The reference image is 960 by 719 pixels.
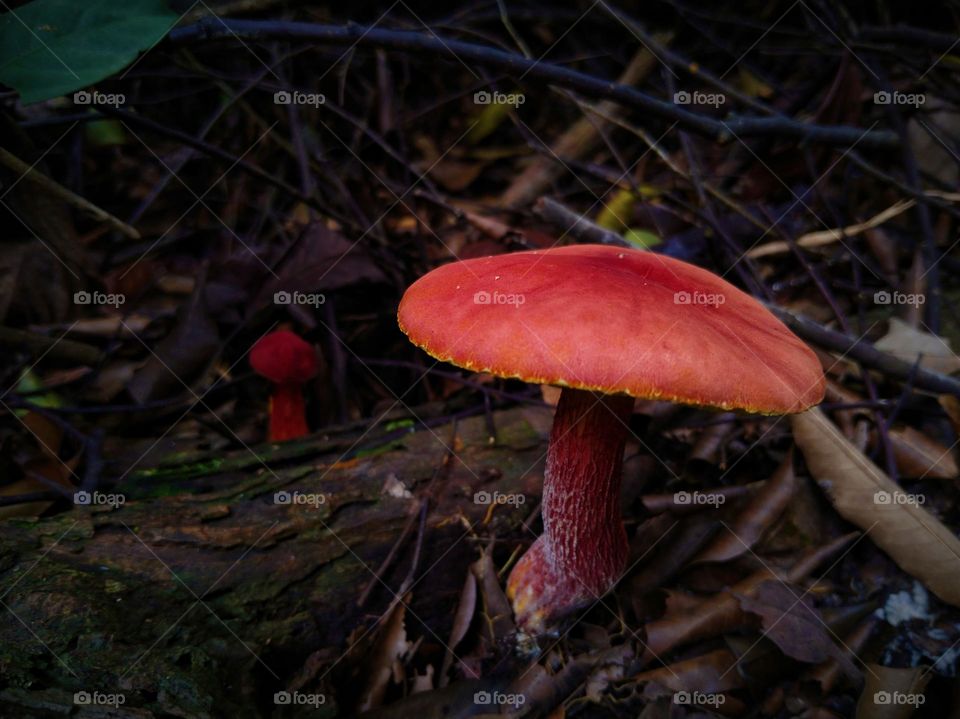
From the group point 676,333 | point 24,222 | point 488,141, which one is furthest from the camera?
point 488,141

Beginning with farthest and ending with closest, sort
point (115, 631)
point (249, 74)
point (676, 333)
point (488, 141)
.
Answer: point (488, 141) → point (249, 74) → point (115, 631) → point (676, 333)

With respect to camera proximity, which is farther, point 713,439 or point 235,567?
point 713,439

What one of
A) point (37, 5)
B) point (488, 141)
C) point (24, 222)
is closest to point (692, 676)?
point (37, 5)

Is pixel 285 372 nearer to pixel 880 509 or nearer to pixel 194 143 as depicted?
pixel 194 143

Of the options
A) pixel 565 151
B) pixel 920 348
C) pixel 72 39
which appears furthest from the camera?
pixel 565 151

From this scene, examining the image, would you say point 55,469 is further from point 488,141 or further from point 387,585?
point 488,141

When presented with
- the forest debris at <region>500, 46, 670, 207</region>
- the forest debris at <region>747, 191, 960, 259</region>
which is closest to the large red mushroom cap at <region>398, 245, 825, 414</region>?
the forest debris at <region>747, 191, 960, 259</region>

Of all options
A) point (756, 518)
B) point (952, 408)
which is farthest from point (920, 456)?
point (756, 518)
